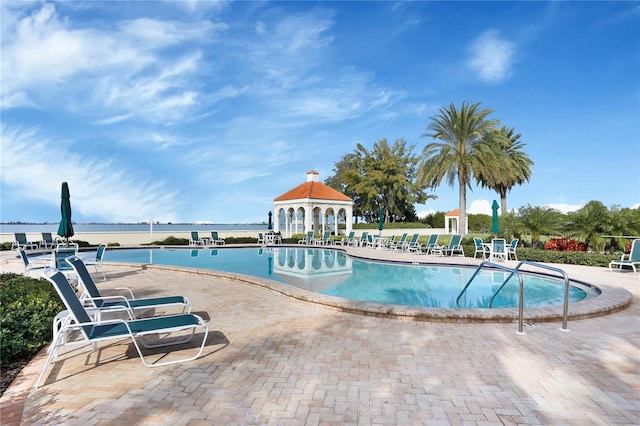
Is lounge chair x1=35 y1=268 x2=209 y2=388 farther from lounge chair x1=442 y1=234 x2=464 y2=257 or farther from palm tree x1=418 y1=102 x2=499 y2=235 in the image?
palm tree x1=418 y1=102 x2=499 y2=235

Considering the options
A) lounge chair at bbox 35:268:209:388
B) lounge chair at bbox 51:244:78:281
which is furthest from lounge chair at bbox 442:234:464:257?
lounge chair at bbox 35:268:209:388

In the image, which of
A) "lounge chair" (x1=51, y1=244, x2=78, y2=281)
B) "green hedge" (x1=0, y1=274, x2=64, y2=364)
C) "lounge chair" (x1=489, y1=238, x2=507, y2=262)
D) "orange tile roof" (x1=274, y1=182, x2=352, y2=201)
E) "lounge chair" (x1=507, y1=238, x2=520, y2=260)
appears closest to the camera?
"green hedge" (x1=0, y1=274, x2=64, y2=364)

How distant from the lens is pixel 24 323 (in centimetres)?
406

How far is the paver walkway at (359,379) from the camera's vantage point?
271 centimetres

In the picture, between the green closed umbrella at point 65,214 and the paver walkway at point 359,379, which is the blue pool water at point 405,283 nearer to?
the paver walkway at point 359,379

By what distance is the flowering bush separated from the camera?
46.8 ft

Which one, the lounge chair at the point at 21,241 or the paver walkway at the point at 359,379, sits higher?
the lounge chair at the point at 21,241

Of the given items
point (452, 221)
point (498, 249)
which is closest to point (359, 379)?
point (498, 249)

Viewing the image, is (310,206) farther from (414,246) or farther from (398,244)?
(414,246)

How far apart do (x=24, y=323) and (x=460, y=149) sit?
2393 centimetres

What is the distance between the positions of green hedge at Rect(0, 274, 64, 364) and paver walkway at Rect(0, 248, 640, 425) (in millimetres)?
251

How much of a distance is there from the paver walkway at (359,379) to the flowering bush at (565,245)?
35.4 ft

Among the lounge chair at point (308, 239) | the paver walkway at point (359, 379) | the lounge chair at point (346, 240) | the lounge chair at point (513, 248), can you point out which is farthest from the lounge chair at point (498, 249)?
the lounge chair at point (308, 239)

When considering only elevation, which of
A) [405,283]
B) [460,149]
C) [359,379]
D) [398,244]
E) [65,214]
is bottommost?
[405,283]
